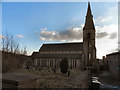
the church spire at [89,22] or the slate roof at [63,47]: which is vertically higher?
the church spire at [89,22]

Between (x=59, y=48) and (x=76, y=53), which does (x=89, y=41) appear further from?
(x=59, y=48)

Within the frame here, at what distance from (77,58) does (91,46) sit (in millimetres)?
6816

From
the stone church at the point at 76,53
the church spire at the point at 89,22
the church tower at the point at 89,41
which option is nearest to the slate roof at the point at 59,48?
the stone church at the point at 76,53

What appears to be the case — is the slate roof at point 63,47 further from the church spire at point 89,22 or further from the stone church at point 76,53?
the church spire at point 89,22

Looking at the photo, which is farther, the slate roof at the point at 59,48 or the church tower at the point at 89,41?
the slate roof at the point at 59,48

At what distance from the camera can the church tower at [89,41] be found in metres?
31.2

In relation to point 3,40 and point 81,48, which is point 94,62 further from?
point 3,40

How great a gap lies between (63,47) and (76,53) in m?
6.58

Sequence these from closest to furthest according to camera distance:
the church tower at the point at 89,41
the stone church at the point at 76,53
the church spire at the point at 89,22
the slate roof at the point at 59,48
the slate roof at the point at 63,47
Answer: the stone church at the point at 76,53 < the church tower at the point at 89,41 < the church spire at the point at 89,22 < the slate roof at the point at 59,48 < the slate roof at the point at 63,47

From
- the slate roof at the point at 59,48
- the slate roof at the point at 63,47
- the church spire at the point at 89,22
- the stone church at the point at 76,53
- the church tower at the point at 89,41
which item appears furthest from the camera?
the slate roof at the point at 63,47

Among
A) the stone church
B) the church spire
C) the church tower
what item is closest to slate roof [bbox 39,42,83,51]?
the stone church

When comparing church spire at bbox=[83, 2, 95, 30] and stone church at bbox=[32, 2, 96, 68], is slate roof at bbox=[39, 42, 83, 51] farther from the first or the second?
church spire at bbox=[83, 2, 95, 30]

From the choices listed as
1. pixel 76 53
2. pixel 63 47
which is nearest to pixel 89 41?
pixel 76 53

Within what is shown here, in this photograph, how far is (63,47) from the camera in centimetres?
3853
